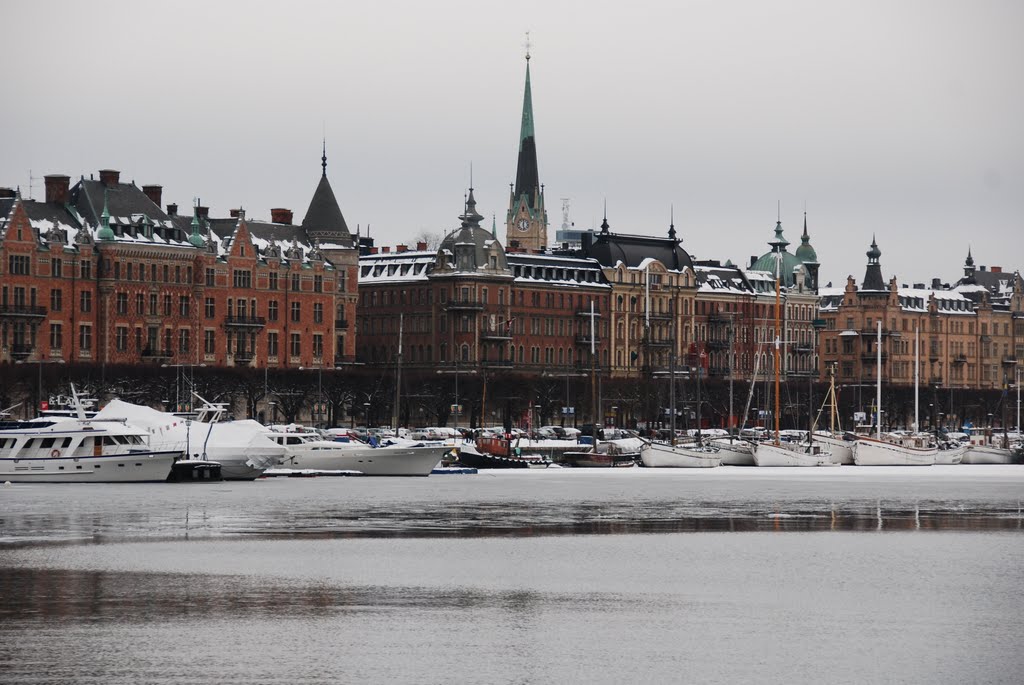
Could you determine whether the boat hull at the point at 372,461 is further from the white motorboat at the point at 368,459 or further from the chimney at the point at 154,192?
the chimney at the point at 154,192

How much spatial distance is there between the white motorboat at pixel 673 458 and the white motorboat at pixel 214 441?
26880mm

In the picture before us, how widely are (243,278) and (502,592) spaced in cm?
10275

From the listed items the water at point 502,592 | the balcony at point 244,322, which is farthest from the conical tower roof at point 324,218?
the water at point 502,592

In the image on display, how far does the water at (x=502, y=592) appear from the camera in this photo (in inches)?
1068

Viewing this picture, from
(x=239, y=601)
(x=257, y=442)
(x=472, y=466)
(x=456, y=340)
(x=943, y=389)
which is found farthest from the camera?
(x=943, y=389)

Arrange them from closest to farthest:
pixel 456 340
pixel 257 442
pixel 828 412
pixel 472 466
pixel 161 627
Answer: pixel 161 627 < pixel 257 442 < pixel 472 466 < pixel 456 340 < pixel 828 412

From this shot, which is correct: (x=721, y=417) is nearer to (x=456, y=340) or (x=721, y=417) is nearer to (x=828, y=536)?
(x=456, y=340)

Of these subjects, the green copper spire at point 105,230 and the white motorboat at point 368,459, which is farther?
the green copper spire at point 105,230

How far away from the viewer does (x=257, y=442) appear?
79562 mm

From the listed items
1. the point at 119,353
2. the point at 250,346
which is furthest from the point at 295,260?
the point at 119,353

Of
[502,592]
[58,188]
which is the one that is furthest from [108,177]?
[502,592]

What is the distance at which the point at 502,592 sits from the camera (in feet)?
115

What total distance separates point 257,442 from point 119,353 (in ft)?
165

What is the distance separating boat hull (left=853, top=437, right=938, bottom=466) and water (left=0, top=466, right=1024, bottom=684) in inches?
2152
